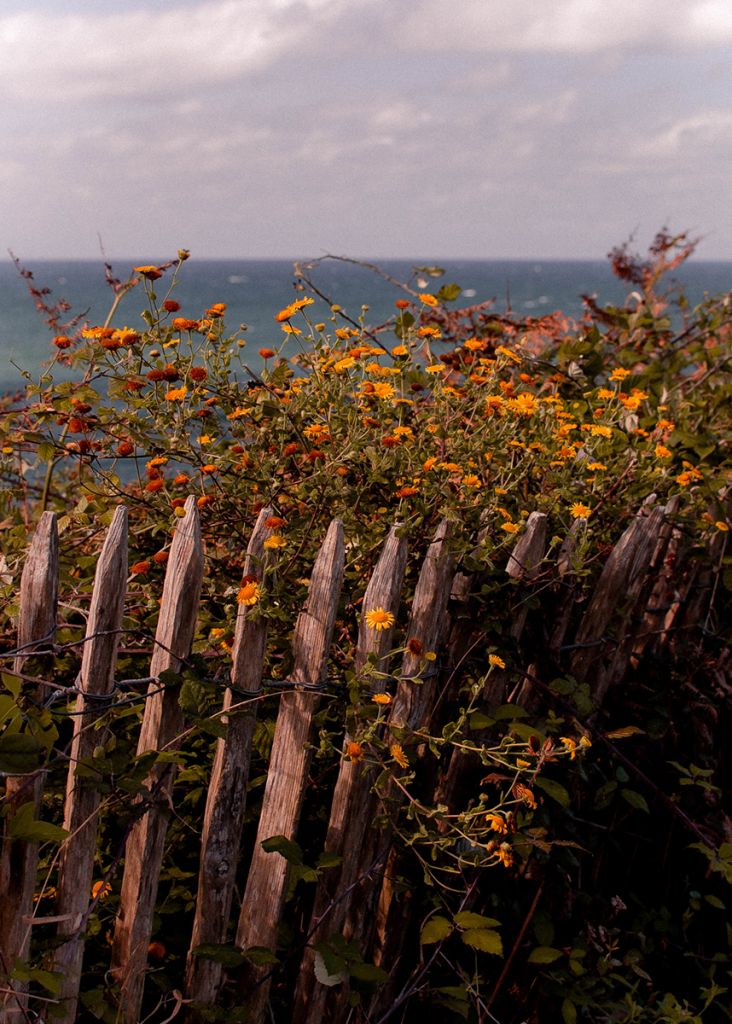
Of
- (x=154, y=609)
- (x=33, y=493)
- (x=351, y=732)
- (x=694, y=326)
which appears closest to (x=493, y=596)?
(x=351, y=732)

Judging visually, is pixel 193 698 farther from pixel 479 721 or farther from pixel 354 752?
pixel 479 721

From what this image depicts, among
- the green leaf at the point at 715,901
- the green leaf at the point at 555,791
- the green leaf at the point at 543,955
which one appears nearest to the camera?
the green leaf at the point at 555,791

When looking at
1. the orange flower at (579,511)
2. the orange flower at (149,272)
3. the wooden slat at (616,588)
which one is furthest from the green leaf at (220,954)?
the orange flower at (149,272)

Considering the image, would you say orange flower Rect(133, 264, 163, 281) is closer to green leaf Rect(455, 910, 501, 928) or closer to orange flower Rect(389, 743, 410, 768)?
orange flower Rect(389, 743, 410, 768)

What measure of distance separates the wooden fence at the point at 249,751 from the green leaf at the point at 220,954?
5 centimetres

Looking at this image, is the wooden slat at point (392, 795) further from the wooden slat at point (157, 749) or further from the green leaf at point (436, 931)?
the wooden slat at point (157, 749)

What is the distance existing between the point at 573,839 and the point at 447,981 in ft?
1.95

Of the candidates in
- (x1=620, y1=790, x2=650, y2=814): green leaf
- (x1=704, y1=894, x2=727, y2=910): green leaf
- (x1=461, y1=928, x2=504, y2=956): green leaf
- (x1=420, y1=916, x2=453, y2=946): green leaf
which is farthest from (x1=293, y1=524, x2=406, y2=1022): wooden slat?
(x1=704, y1=894, x2=727, y2=910): green leaf

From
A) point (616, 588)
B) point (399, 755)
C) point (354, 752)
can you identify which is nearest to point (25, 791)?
point (354, 752)

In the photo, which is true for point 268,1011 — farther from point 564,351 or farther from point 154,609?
point 564,351

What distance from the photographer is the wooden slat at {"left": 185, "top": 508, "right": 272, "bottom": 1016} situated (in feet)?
7.02

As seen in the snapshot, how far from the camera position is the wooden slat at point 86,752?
1.93 meters

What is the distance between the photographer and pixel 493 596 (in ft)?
8.56

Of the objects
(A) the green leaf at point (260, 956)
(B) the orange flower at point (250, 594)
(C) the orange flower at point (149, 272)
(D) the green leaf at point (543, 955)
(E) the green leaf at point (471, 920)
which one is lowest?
(D) the green leaf at point (543, 955)
